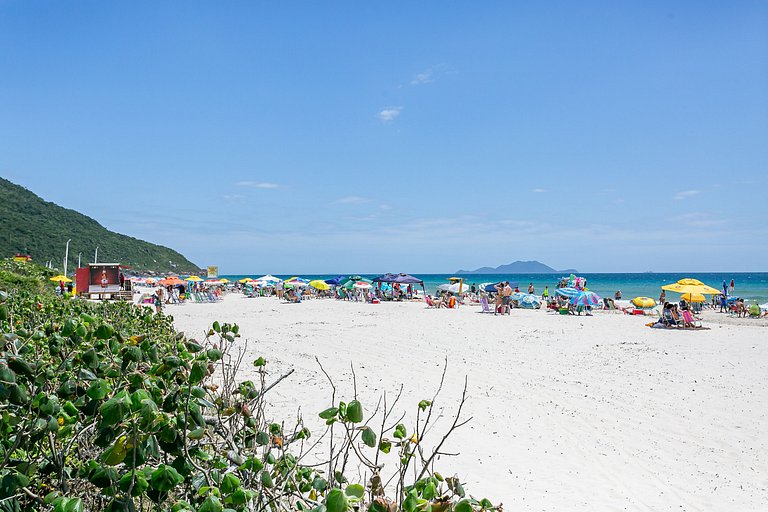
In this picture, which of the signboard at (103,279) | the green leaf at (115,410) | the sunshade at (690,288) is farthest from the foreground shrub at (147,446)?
the signboard at (103,279)

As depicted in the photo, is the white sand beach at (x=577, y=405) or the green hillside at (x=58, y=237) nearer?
the white sand beach at (x=577, y=405)

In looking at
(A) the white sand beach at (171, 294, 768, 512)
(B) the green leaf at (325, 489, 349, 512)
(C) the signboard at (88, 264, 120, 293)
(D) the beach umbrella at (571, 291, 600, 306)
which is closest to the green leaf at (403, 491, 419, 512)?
(B) the green leaf at (325, 489, 349, 512)

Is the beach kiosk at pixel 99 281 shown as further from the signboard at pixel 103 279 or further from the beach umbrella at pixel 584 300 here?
the beach umbrella at pixel 584 300

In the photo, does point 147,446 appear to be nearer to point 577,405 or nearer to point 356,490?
point 356,490

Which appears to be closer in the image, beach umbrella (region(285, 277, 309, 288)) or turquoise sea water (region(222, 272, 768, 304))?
beach umbrella (region(285, 277, 309, 288))

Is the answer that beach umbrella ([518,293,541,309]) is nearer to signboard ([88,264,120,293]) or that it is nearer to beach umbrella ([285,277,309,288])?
beach umbrella ([285,277,309,288])

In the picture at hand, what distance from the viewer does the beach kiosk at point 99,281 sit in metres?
24.7

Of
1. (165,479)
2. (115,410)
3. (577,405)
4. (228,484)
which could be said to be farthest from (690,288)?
(115,410)

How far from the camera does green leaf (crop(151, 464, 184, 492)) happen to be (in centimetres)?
119

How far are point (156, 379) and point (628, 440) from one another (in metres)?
4.67

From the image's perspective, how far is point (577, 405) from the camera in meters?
6.08

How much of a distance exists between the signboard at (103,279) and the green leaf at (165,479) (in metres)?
26.5

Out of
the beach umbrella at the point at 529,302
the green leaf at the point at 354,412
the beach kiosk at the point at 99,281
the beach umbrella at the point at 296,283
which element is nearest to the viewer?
the green leaf at the point at 354,412

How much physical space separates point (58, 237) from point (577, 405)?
231 ft
